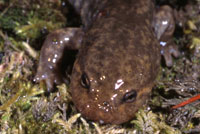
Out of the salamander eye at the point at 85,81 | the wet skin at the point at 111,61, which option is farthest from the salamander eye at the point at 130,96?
the salamander eye at the point at 85,81

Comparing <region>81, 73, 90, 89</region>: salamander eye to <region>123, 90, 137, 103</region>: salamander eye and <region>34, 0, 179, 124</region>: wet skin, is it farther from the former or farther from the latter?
<region>123, 90, 137, 103</region>: salamander eye

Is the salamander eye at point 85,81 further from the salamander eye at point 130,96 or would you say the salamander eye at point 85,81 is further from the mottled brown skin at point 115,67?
the salamander eye at point 130,96

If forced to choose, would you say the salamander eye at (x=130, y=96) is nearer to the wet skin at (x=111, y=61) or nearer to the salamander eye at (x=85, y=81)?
the wet skin at (x=111, y=61)

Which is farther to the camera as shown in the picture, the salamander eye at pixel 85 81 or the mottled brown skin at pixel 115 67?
the salamander eye at pixel 85 81

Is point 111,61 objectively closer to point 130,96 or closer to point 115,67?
point 115,67

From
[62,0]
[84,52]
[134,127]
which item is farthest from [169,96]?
[62,0]

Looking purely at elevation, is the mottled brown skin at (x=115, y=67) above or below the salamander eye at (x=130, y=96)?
above

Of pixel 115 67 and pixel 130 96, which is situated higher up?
pixel 115 67

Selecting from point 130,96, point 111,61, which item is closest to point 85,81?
point 111,61
